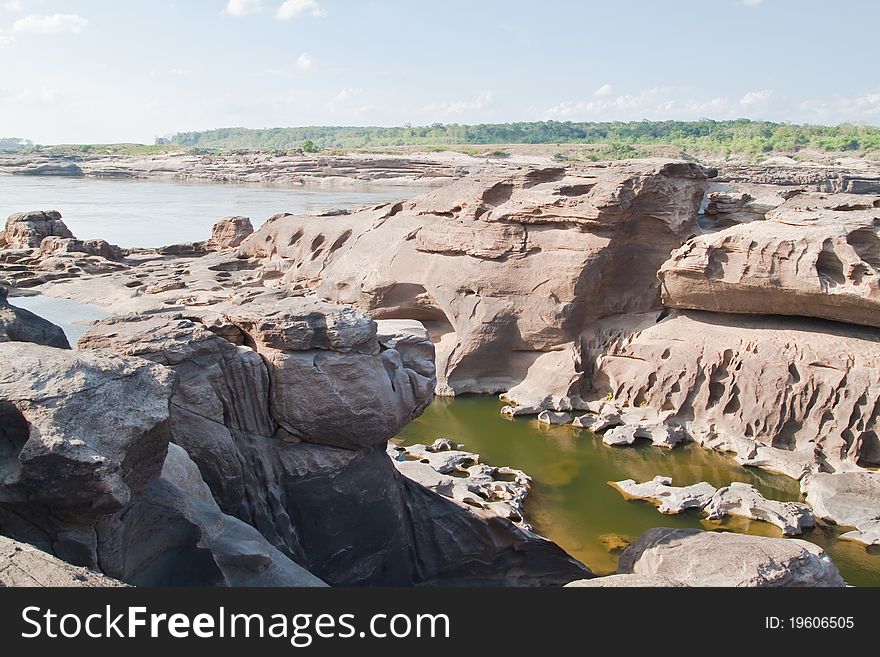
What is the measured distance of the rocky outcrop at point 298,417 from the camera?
25.0ft

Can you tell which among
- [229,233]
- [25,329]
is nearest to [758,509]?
[25,329]

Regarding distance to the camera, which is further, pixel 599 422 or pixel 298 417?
pixel 599 422

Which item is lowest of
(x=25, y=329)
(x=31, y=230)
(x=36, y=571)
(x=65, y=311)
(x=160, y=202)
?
(x=65, y=311)

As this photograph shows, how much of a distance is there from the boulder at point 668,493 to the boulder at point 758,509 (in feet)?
0.60

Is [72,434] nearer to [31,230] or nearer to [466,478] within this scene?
[466,478]

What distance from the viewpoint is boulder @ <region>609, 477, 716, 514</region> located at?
12641mm

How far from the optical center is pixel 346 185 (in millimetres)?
66500

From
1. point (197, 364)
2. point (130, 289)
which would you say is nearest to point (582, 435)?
point (197, 364)

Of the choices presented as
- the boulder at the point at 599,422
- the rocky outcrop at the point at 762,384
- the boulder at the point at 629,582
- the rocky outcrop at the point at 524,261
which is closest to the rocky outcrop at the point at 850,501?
the rocky outcrop at the point at 762,384

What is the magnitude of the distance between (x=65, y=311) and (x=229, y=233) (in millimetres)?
10651

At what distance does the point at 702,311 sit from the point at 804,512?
5.33 m

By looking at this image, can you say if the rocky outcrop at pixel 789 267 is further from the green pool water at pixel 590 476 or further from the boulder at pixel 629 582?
the boulder at pixel 629 582

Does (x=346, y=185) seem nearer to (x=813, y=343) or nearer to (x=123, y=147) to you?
(x=813, y=343)

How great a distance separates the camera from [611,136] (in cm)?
11450
